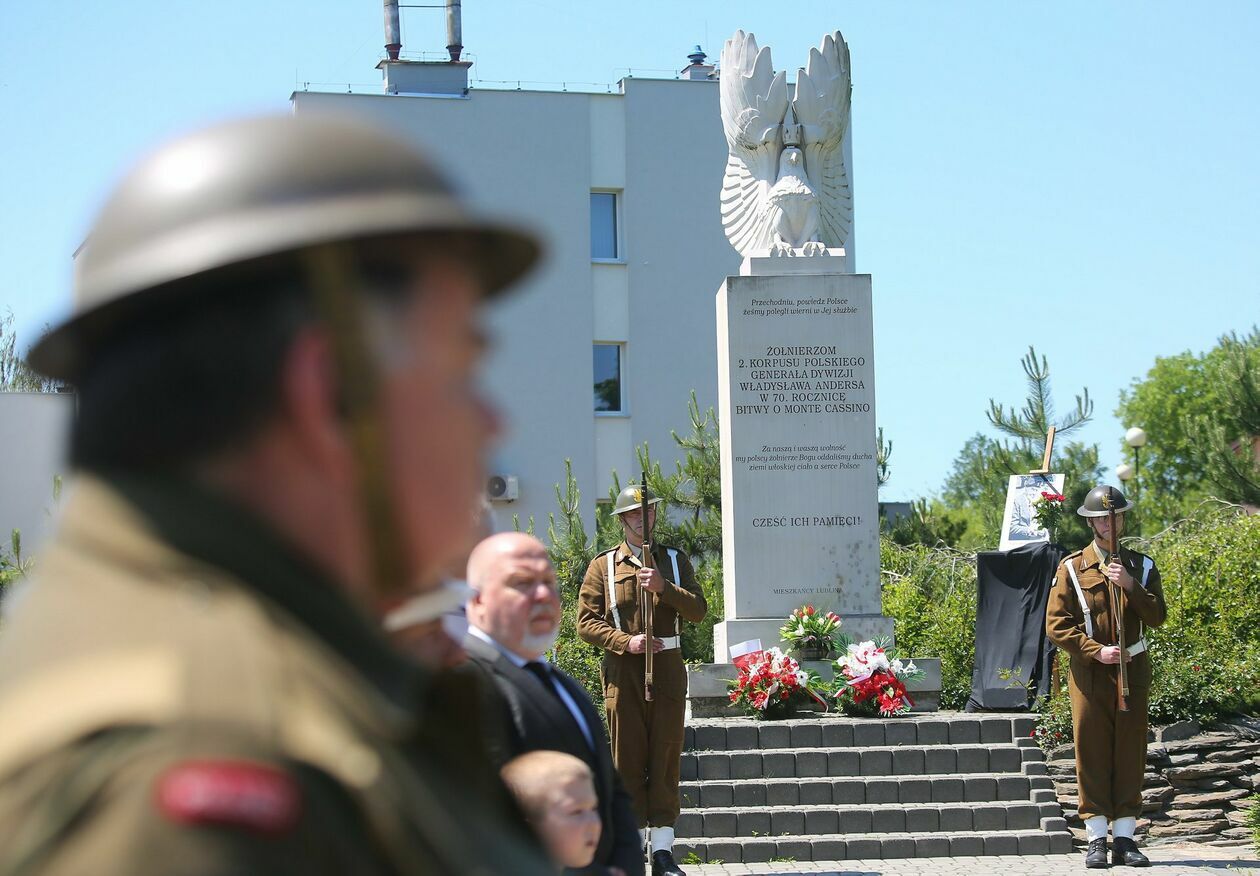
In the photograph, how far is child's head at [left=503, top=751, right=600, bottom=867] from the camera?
309 cm

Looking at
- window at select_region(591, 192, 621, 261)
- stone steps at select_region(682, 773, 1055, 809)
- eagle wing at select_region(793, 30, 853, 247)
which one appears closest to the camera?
stone steps at select_region(682, 773, 1055, 809)

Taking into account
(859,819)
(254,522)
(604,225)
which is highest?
(604,225)

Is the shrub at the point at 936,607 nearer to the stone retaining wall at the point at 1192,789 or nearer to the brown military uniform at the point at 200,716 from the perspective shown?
the stone retaining wall at the point at 1192,789

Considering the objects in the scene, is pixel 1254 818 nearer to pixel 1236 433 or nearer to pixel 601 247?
pixel 1236 433

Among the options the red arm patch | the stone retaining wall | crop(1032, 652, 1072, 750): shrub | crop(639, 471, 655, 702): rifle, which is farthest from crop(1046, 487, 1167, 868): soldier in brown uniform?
the red arm patch

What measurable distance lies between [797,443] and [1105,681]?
385cm

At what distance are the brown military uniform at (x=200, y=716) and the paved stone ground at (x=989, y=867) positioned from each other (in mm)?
9583

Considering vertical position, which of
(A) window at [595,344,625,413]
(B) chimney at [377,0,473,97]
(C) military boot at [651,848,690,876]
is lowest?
(C) military boot at [651,848,690,876]

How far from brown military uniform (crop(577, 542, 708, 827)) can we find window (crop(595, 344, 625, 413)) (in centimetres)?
2085

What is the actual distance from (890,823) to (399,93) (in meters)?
23.1

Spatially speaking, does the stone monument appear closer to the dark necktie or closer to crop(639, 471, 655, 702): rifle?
crop(639, 471, 655, 702): rifle

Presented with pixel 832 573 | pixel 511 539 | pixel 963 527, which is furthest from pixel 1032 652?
pixel 963 527

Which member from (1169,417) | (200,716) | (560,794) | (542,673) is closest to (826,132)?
(542,673)

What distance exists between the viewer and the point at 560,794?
10.4ft
